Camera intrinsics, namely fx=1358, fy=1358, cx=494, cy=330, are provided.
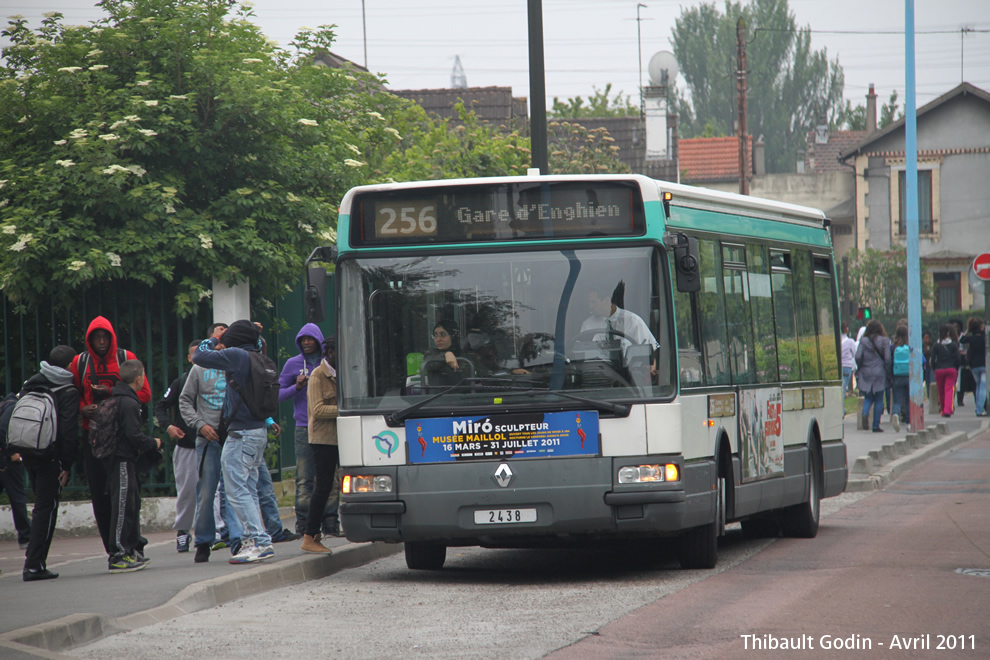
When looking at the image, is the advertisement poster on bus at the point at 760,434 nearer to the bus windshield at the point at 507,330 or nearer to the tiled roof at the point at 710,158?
the bus windshield at the point at 507,330

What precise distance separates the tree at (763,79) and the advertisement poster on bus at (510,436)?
80207 millimetres

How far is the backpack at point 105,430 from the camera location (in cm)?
993

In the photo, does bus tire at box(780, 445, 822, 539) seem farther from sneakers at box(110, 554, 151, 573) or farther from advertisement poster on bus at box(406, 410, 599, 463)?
sneakers at box(110, 554, 151, 573)

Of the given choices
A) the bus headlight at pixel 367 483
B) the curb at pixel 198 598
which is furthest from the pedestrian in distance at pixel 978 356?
the bus headlight at pixel 367 483

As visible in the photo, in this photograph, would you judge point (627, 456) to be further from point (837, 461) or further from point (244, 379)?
point (837, 461)

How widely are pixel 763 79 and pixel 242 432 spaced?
266ft

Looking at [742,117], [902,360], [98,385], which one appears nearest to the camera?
[98,385]

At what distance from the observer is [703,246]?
10445 millimetres

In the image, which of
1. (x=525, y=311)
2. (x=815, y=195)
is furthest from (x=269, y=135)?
(x=815, y=195)

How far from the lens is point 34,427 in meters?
9.84

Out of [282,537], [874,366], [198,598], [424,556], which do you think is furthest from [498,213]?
[874,366]

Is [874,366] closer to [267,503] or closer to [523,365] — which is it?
[267,503]

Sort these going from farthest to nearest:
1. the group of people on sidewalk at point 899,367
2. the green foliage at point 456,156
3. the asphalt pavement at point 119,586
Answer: the group of people on sidewalk at point 899,367 → the green foliage at point 456,156 → the asphalt pavement at point 119,586

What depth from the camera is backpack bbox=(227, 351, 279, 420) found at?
10.2 metres
